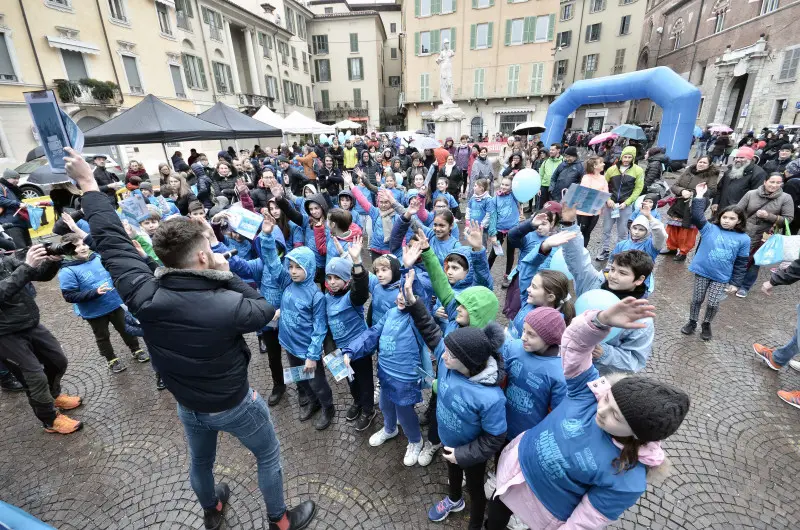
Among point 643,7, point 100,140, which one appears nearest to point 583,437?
point 100,140

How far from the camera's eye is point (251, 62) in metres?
29.8

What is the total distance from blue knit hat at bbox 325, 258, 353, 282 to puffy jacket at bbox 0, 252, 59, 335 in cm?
198

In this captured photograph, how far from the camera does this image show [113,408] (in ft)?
12.6

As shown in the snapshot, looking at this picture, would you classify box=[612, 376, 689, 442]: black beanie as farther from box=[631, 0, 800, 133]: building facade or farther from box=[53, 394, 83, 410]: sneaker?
box=[631, 0, 800, 133]: building facade

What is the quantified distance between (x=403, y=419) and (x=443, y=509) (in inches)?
26.0

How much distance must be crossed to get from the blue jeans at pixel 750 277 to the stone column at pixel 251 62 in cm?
3309

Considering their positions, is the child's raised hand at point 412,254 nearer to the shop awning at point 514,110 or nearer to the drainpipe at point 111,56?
the drainpipe at point 111,56

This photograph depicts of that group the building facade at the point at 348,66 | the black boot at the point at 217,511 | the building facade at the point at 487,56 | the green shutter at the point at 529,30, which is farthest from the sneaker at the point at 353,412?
the building facade at the point at 348,66

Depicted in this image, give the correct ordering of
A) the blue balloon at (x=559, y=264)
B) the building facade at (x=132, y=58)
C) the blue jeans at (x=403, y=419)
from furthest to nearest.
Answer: the building facade at (x=132, y=58) → the blue balloon at (x=559, y=264) → the blue jeans at (x=403, y=419)

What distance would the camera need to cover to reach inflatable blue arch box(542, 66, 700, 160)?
13273mm

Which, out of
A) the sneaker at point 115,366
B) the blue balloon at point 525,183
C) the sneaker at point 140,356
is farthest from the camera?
the blue balloon at point 525,183

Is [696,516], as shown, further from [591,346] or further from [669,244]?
[669,244]

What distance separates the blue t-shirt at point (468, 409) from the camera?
6.70 ft

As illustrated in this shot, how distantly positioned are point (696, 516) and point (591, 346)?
194cm
